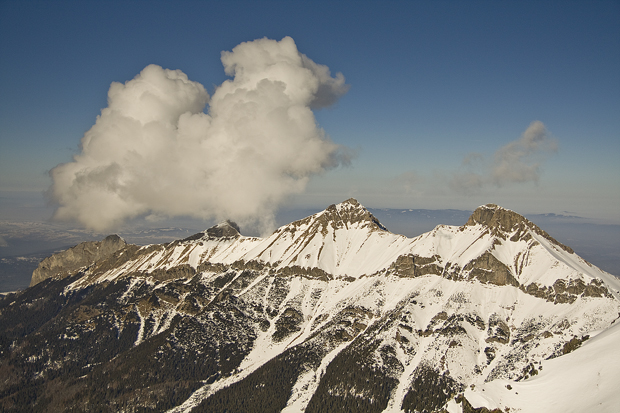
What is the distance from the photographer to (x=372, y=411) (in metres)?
200

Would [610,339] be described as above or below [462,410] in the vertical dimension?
above

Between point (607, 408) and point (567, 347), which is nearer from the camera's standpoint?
point (607, 408)

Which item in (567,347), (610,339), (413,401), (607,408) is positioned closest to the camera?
(607,408)

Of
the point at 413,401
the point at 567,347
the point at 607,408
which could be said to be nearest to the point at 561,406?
the point at 607,408

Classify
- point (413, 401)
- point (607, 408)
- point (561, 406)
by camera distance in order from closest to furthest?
point (607, 408)
point (561, 406)
point (413, 401)

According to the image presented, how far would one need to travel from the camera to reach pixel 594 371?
102750 millimetres

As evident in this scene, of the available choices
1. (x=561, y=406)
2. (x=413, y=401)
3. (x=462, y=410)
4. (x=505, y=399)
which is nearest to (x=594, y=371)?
(x=561, y=406)

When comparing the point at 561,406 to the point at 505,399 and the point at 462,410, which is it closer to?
the point at 505,399

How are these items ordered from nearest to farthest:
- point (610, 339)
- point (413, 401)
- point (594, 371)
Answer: point (594, 371) → point (610, 339) → point (413, 401)

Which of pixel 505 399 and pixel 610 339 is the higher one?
pixel 610 339

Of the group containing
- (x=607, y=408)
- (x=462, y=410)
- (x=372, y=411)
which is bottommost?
(x=372, y=411)

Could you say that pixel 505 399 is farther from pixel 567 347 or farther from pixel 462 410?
pixel 567 347

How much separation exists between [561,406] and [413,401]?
4544 inches

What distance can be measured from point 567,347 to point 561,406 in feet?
161
